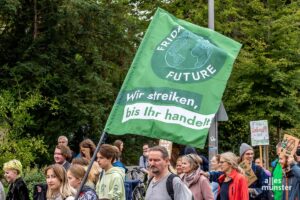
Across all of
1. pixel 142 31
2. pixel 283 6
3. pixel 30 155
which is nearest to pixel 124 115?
pixel 30 155

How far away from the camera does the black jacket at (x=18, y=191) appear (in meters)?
10.5

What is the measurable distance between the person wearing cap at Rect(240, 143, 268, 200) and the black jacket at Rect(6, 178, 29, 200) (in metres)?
3.39

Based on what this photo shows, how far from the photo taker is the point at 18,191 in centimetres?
1052

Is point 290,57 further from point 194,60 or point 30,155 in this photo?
point 194,60

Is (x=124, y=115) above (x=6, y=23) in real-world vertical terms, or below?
below

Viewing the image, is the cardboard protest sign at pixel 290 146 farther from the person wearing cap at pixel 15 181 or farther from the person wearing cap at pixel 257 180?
the person wearing cap at pixel 15 181

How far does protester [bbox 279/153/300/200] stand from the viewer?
36.2 ft

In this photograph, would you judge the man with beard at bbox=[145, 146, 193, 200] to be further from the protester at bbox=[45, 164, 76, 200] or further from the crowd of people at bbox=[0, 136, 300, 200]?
the protester at bbox=[45, 164, 76, 200]

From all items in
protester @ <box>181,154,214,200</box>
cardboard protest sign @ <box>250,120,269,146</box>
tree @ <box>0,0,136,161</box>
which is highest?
tree @ <box>0,0,136,161</box>

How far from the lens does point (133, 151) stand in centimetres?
2605

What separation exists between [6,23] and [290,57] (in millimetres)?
9612

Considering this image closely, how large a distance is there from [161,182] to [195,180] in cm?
195

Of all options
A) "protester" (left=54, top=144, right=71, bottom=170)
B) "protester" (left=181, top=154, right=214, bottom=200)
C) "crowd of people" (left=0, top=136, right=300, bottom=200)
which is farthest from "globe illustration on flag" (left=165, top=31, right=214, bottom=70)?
"protester" (left=54, top=144, right=71, bottom=170)

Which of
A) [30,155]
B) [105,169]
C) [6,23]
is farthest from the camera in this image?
[6,23]
